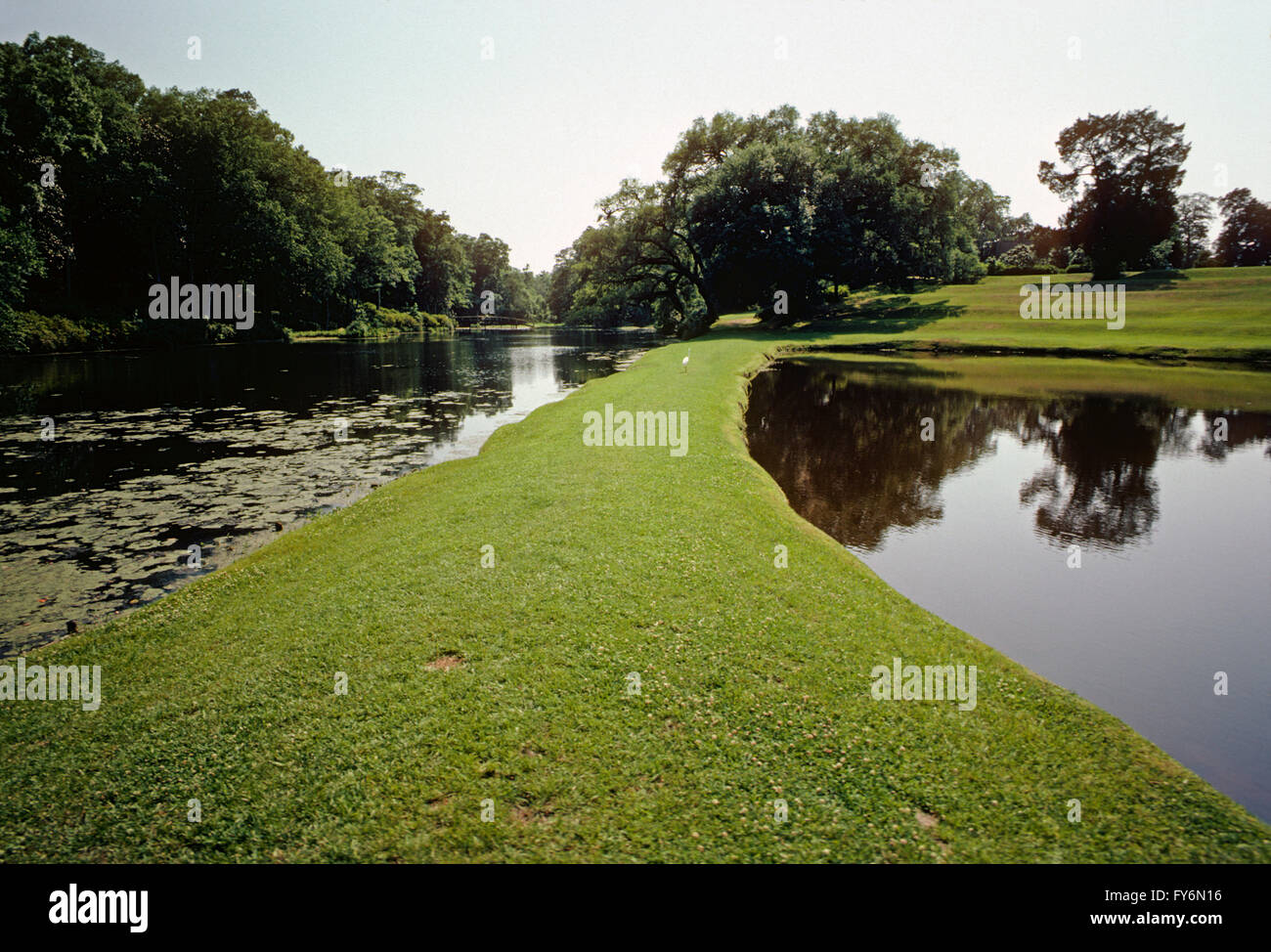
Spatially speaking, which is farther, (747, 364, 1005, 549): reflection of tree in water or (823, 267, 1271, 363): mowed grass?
(823, 267, 1271, 363): mowed grass

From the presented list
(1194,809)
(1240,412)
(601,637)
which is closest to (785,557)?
(601,637)

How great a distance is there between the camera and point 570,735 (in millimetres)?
5918

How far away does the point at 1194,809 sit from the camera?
5.29m

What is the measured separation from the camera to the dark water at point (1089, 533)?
8.05 metres

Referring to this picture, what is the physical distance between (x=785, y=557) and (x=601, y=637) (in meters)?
3.98

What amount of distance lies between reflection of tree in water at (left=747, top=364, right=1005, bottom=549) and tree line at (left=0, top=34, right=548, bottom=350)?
53.1 meters

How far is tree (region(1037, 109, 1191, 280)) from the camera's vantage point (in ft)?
221

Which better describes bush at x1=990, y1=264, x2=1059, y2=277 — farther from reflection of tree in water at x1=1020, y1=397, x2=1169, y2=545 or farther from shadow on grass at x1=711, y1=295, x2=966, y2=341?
reflection of tree in water at x1=1020, y1=397, x2=1169, y2=545

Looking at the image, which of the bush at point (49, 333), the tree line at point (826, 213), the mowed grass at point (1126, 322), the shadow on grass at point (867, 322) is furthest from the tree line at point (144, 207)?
the mowed grass at point (1126, 322)

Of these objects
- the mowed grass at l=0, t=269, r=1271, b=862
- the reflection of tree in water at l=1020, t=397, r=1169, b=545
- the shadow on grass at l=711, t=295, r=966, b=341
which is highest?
the shadow on grass at l=711, t=295, r=966, b=341

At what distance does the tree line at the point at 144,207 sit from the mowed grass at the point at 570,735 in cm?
5303

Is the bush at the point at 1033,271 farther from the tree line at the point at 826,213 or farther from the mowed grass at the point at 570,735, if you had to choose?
the mowed grass at the point at 570,735

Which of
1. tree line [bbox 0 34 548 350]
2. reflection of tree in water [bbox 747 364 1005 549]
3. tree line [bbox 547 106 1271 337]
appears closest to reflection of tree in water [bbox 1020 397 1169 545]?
reflection of tree in water [bbox 747 364 1005 549]

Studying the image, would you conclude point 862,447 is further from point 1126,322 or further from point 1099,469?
point 1126,322
